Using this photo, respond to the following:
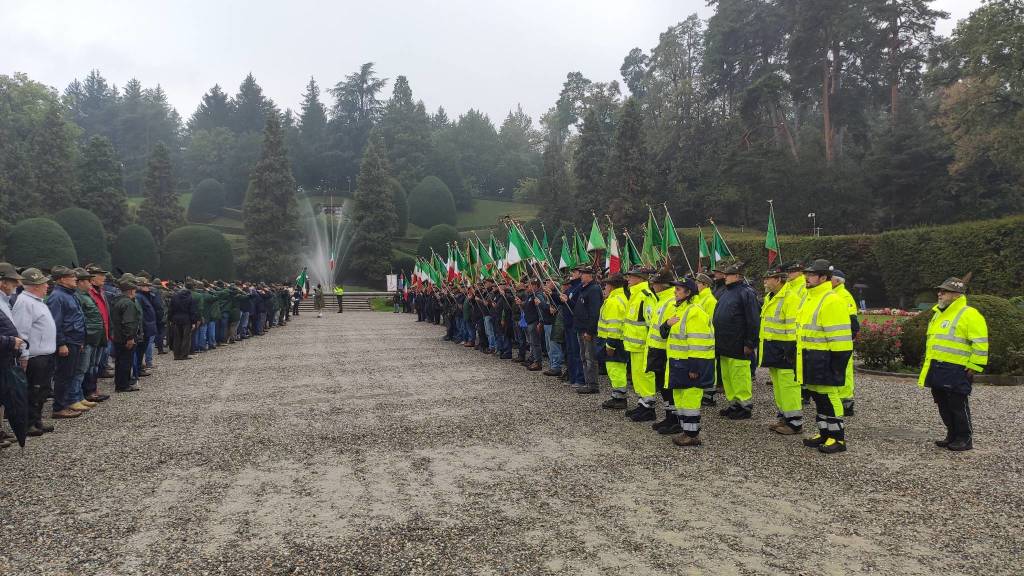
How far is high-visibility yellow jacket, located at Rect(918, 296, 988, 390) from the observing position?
664 centimetres

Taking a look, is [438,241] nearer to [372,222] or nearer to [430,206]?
[372,222]

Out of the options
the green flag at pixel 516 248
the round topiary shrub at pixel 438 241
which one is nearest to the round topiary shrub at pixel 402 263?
the round topiary shrub at pixel 438 241

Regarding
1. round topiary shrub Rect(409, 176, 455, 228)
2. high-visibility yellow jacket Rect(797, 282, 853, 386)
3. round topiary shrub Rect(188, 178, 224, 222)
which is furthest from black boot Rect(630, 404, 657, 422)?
round topiary shrub Rect(188, 178, 224, 222)

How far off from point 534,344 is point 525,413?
472cm

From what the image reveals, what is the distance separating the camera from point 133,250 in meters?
47.4

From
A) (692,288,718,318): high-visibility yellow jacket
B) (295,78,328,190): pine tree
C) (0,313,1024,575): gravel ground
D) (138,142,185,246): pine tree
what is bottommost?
(0,313,1024,575): gravel ground

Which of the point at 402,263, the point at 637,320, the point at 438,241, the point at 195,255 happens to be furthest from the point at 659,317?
the point at 402,263

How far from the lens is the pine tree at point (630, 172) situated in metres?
49.1

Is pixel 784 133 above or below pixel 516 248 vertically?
above

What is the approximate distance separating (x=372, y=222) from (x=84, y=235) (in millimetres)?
21671

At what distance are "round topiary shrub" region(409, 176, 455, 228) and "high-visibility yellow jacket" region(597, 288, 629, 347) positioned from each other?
62438mm

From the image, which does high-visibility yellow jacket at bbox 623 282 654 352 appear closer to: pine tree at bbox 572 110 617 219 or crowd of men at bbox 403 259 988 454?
crowd of men at bbox 403 259 988 454

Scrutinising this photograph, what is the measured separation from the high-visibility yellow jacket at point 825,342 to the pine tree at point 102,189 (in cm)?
5667

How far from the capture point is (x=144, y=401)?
10094mm
